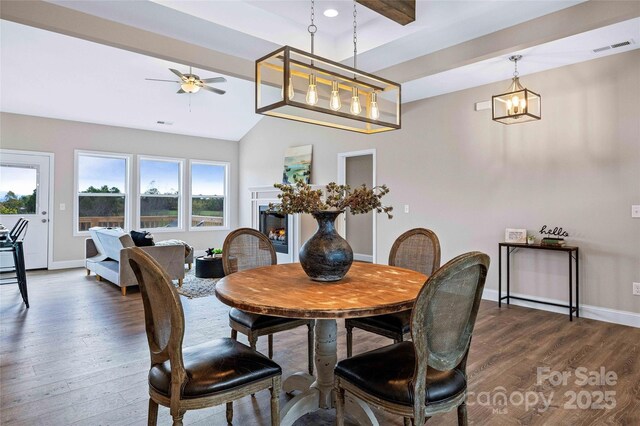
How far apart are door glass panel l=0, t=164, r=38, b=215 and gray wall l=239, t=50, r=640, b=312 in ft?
19.5

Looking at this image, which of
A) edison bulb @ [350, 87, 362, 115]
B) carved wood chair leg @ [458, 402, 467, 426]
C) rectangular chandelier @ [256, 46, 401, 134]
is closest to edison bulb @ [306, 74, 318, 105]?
rectangular chandelier @ [256, 46, 401, 134]

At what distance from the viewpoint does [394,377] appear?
1.49m

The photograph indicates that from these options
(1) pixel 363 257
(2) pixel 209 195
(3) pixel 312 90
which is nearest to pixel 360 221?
(1) pixel 363 257

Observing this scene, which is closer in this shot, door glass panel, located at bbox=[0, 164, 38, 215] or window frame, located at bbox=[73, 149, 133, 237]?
door glass panel, located at bbox=[0, 164, 38, 215]

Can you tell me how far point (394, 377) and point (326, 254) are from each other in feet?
2.34

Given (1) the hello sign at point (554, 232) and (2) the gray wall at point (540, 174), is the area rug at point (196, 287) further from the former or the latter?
(1) the hello sign at point (554, 232)

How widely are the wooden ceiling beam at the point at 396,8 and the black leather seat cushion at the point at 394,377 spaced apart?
246 cm

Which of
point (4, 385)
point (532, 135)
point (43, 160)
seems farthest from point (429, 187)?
point (43, 160)

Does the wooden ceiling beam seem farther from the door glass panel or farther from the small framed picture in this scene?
the door glass panel

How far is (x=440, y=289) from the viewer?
4.49 feet

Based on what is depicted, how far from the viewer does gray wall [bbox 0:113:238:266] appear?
6449 millimetres

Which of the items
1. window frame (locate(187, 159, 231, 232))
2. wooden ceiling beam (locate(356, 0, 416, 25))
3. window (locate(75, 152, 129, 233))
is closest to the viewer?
wooden ceiling beam (locate(356, 0, 416, 25))

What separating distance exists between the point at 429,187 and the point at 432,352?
4.24 meters

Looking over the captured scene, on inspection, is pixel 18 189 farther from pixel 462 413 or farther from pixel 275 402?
pixel 462 413
